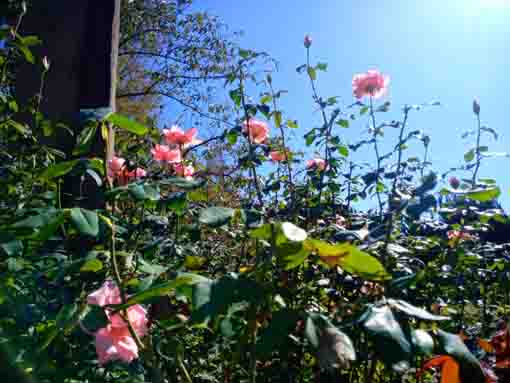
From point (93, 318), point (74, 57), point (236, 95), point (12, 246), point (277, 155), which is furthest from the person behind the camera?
point (74, 57)

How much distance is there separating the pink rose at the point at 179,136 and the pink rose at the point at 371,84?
Answer: 2.34ft

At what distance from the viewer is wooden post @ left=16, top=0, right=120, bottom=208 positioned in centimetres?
296

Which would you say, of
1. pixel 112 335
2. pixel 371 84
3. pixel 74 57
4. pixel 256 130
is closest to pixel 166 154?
pixel 256 130

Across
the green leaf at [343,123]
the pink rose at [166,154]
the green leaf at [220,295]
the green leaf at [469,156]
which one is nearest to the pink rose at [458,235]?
the green leaf at [469,156]

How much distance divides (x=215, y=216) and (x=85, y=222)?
0.69 feet

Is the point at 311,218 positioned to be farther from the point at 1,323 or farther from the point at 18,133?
the point at 18,133

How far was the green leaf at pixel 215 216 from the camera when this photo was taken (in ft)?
2.50

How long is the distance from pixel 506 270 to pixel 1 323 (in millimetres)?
1673

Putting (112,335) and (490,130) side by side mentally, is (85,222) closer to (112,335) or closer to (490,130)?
(112,335)

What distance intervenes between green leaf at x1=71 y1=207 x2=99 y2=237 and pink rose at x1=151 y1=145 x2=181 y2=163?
41.9 inches

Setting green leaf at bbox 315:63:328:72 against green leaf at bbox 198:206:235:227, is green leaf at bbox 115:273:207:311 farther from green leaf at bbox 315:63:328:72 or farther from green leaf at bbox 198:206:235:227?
green leaf at bbox 315:63:328:72

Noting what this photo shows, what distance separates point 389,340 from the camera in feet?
1.85

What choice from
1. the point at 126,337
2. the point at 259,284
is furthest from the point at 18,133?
the point at 259,284

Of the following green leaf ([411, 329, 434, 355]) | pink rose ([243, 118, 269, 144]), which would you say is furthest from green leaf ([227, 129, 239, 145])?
green leaf ([411, 329, 434, 355])
